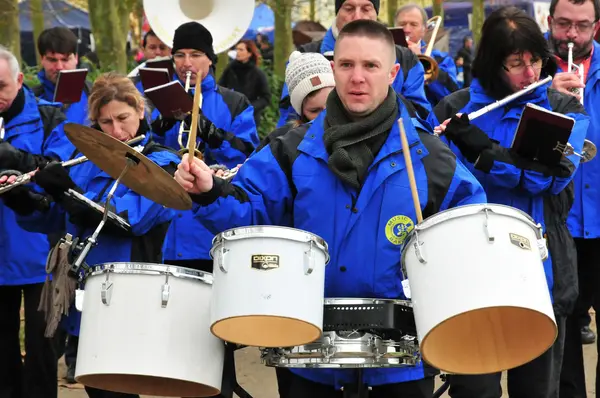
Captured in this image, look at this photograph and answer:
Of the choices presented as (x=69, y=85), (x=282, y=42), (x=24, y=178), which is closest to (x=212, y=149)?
(x=69, y=85)

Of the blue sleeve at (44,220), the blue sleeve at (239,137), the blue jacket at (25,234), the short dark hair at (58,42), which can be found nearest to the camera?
the blue sleeve at (44,220)

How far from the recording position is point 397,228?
4.64 metres

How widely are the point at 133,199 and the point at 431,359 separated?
2187mm

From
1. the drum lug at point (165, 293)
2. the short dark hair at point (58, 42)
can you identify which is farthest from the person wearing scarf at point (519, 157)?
the short dark hair at point (58, 42)

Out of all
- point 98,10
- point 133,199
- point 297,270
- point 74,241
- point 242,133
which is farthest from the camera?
point 98,10

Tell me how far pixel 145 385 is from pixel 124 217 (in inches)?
46.5

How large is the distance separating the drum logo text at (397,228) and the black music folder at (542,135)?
4.12 ft

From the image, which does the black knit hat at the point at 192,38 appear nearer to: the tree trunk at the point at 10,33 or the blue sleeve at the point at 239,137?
the blue sleeve at the point at 239,137

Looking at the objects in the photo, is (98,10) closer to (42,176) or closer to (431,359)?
(42,176)

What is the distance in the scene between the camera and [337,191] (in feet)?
15.4

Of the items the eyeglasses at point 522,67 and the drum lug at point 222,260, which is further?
the eyeglasses at point 522,67

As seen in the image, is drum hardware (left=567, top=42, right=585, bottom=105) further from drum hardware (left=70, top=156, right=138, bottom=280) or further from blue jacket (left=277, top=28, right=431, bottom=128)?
drum hardware (left=70, top=156, right=138, bottom=280)

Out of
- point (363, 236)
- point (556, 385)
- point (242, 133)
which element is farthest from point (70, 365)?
point (363, 236)

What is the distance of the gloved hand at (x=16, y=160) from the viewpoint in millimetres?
6688
